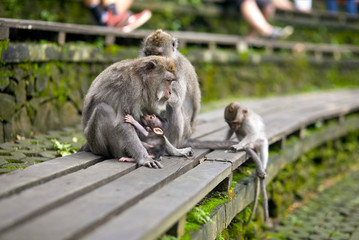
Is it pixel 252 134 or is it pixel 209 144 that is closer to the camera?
pixel 209 144

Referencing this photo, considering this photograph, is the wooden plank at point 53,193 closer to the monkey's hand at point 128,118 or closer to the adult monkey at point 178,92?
the monkey's hand at point 128,118

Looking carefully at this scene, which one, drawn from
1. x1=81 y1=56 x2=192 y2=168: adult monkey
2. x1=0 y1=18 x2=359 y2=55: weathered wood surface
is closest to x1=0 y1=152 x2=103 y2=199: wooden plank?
x1=81 y1=56 x2=192 y2=168: adult monkey

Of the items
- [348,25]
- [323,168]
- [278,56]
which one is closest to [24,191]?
[323,168]

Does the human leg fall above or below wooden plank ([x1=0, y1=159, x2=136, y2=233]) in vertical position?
above

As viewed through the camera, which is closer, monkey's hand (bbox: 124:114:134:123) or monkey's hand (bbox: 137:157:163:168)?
monkey's hand (bbox: 137:157:163:168)

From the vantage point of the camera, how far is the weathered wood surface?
498cm

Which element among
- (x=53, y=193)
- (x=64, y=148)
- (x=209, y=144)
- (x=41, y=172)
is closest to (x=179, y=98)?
(x=209, y=144)

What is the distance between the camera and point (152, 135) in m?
3.80

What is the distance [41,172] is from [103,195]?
57 centimetres

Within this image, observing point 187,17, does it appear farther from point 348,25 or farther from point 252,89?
point 348,25

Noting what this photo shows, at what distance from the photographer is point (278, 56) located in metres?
10.2

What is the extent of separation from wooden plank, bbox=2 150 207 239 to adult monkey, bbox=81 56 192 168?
377 mm

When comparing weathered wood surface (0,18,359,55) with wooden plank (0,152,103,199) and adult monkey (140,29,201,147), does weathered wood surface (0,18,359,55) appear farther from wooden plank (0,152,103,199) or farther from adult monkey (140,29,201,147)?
wooden plank (0,152,103,199)

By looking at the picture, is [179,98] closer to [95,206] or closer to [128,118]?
[128,118]
